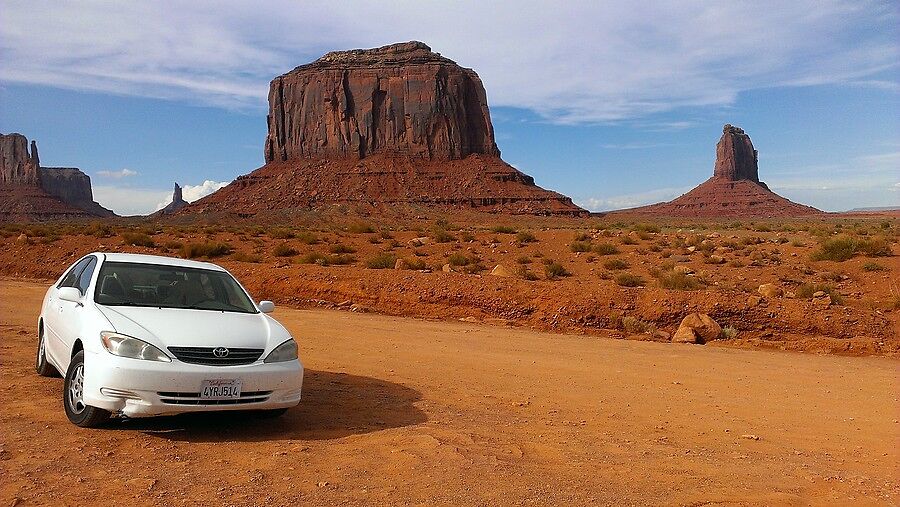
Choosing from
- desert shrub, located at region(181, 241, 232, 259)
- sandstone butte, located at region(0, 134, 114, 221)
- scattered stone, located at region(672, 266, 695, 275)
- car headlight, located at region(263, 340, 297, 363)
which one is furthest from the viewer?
sandstone butte, located at region(0, 134, 114, 221)

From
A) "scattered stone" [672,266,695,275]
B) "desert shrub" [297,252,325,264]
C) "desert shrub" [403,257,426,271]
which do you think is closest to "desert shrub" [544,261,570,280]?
"scattered stone" [672,266,695,275]

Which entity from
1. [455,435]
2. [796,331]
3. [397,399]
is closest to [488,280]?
[796,331]

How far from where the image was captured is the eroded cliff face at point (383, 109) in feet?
333

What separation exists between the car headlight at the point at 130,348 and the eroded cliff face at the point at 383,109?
3768 inches

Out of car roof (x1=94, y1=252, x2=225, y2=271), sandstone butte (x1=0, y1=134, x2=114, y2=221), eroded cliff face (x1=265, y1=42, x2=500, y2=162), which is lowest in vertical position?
car roof (x1=94, y1=252, x2=225, y2=271)

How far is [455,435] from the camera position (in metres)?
5.85

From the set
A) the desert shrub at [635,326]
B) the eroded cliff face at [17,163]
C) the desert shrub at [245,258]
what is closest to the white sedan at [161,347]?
the desert shrub at [635,326]

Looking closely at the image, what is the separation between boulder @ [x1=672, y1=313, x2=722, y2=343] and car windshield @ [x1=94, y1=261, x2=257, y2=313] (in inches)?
366

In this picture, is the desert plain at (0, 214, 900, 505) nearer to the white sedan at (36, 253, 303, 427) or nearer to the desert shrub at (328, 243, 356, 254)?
the white sedan at (36, 253, 303, 427)

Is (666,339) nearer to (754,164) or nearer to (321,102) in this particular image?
(321,102)

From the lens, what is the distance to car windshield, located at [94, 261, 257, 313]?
6.30m

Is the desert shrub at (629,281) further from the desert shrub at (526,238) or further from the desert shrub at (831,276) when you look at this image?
the desert shrub at (526,238)

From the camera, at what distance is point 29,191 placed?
12950 cm

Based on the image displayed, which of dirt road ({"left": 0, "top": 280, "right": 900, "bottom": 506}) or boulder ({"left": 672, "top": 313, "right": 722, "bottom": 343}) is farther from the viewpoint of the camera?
boulder ({"left": 672, "top": 313, "right": 722, "bottom": 343})
